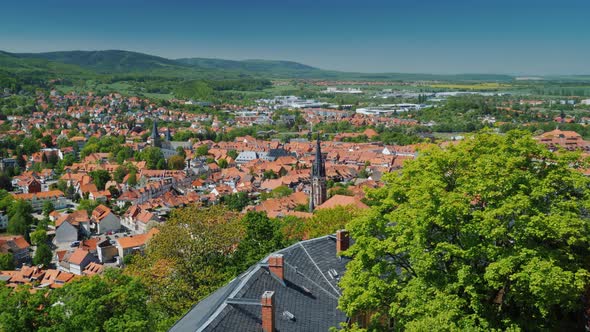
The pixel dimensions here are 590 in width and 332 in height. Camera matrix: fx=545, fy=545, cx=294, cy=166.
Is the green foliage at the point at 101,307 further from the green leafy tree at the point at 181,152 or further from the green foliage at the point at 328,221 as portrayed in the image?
the green leafy tree at the point at 181,152

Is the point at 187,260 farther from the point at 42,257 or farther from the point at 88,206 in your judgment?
the point at 88,206

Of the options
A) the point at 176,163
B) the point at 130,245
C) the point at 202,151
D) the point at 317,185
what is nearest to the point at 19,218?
the point at 130,245

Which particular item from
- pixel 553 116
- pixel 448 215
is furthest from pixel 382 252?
pixel 553 116

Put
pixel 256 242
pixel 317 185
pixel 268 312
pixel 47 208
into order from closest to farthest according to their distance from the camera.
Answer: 1. pixel 268 312
2. pixel 256 242
3. pixel 317 185
4. pixel 47 208

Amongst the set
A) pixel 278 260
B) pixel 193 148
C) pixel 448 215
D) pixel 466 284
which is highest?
pixel 448 215

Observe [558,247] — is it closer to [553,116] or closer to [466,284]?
[466,284]

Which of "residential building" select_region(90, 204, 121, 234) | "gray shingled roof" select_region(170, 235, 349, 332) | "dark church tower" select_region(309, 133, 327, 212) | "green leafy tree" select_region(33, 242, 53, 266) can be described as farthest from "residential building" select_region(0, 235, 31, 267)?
"gray shingled roof" select_region(170, 235, 349, 332)

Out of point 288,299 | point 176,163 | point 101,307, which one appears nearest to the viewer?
point 288,299

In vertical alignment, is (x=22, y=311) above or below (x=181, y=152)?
above
